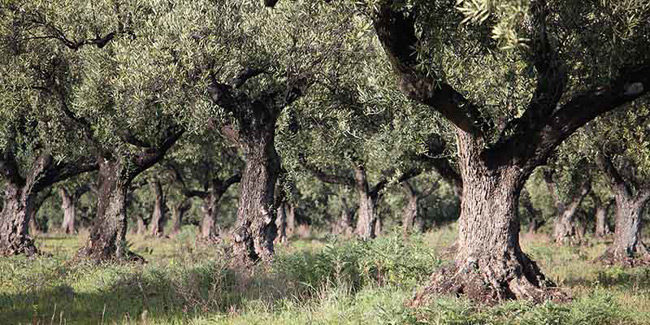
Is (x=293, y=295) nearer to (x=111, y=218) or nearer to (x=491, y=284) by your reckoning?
(x=491, y=284)

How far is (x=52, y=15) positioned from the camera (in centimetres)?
1734

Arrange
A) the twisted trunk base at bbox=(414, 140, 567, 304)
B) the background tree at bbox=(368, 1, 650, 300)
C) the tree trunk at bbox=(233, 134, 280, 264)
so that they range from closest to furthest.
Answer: the background tree at bbox=(368, 1, 650, 300) → the twisted trunk base at bbox=(414, 140, 567, 304) → the tree trunk at bbox=(233, 134, 280, 264)

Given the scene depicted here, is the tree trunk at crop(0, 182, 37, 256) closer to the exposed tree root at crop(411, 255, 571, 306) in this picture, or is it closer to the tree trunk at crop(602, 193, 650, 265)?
the exposed tree root at crop(411, 255, 571, 306)

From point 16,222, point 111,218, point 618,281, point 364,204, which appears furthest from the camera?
point 364,204

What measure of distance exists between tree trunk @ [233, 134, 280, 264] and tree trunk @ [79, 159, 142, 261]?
652 cm

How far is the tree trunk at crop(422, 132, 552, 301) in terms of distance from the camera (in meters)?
10.1

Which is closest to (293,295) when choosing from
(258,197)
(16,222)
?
(258,197)

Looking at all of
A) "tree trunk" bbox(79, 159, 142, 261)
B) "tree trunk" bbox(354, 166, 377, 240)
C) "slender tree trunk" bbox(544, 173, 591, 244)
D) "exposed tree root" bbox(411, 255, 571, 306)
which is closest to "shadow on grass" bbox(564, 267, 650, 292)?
"exposed tree root" bbox(411, 255, 571, 306)

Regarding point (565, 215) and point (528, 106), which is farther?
point (565, 215)

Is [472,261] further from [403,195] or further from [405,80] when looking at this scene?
[403,195]

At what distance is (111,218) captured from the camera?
68.2ft

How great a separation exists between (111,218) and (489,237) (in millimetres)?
15468

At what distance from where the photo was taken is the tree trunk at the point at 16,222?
2419cm

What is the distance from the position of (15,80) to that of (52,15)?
2.57 m
